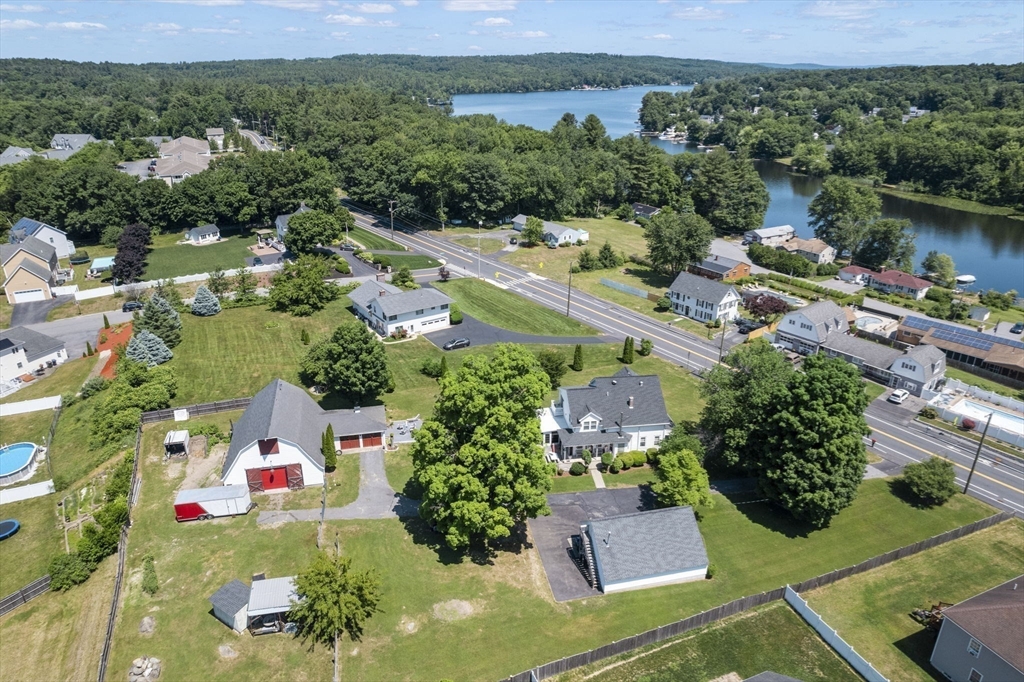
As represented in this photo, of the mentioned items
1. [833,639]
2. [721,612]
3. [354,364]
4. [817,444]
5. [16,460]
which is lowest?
[16,460]

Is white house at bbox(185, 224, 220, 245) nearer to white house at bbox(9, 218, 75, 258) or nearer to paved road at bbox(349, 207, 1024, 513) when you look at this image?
white house at bbox(9, 218, 75, 258)

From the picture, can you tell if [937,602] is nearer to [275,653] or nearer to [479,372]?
[479,372]

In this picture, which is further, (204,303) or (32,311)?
(32,311)

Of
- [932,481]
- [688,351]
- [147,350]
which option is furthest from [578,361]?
[147,350]

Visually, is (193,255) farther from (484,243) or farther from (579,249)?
(579,249)

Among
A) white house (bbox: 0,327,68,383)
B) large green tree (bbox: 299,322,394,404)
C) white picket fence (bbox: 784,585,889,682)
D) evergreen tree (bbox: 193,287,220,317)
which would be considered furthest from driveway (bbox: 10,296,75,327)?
white picket fence (bbox: 784,585,889,682)

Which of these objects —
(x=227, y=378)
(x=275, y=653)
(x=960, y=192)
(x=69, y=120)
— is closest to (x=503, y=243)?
(x=227, y=378)

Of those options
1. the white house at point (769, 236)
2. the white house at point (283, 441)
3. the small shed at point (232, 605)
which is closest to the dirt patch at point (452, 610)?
the small shed at point (232, 605)
